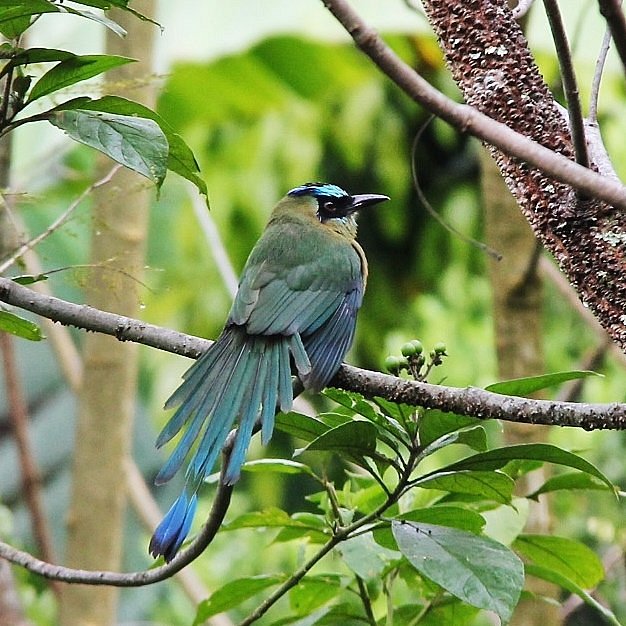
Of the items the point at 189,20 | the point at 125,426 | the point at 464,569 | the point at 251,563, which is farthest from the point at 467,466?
the point at 251,563

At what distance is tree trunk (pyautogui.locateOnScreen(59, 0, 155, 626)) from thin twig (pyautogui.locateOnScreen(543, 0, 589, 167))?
1.31 m

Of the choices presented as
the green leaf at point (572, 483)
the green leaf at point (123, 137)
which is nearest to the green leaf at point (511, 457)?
the green leaf at point (572, 483)

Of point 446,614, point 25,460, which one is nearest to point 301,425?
point 446,614

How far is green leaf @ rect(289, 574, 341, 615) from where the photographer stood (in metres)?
1.36

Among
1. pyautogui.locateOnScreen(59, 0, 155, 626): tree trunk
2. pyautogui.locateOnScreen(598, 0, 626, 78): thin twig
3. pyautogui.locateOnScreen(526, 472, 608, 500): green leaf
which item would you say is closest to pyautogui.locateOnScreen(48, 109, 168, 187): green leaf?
pyautogui.locateOnScreen(598, 0, 626, 78): thin twig

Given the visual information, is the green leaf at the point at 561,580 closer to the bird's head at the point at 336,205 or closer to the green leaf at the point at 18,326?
the green leaf at the point at 18,326

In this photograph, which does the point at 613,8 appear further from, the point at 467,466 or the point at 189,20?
the point at 189,20

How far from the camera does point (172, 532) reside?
3.95ft

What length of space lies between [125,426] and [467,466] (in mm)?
1213

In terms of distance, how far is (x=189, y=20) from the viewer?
10.5 ft

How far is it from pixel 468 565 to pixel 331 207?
1.22 metres

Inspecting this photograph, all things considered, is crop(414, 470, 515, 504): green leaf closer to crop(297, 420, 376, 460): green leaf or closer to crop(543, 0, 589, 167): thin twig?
crop(297, 420, 376, 460): green leaf

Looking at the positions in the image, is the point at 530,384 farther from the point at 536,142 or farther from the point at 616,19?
the point at 616,19

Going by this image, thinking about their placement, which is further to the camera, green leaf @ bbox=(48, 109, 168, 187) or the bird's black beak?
the bird's black beak
